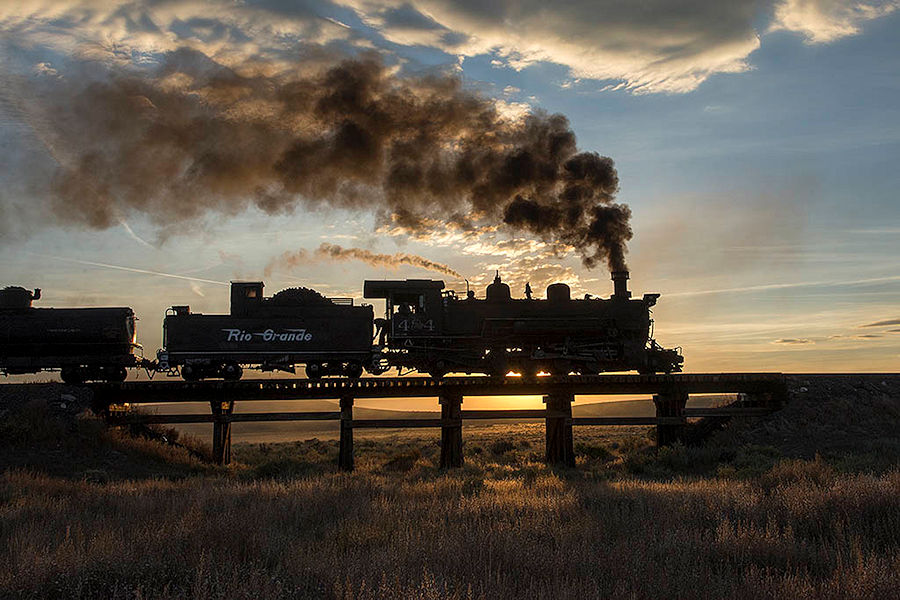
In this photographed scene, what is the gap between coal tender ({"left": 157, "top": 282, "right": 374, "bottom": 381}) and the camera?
896 inches

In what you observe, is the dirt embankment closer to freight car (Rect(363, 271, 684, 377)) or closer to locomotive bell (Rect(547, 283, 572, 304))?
freight car (Rect(363, 271, 684, 377))

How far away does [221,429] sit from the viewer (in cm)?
2336

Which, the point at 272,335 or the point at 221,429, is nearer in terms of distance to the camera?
the point at 272,335

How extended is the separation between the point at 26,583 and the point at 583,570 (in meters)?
6.00

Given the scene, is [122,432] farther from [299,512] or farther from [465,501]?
[465,501]

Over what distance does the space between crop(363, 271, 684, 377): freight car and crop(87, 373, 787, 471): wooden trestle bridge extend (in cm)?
105

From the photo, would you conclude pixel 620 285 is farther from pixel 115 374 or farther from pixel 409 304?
pixel 115 374

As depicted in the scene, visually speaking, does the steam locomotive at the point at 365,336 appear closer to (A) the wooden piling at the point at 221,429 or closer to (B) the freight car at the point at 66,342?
(B) the freight car at the point at 66,342

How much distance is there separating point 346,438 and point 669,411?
39.2ft

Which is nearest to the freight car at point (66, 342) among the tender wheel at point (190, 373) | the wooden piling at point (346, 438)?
the tender wheel at point (190, 373)

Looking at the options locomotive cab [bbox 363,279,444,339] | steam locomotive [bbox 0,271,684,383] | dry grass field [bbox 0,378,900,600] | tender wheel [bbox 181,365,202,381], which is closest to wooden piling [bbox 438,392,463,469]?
steam locomotive [bbox 0,271,684,383]

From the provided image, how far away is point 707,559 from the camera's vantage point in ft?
24.7

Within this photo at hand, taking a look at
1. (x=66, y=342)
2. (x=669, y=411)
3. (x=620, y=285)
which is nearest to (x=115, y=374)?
(x=66, y=342)

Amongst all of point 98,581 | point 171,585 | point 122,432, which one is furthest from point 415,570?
point 122,432
